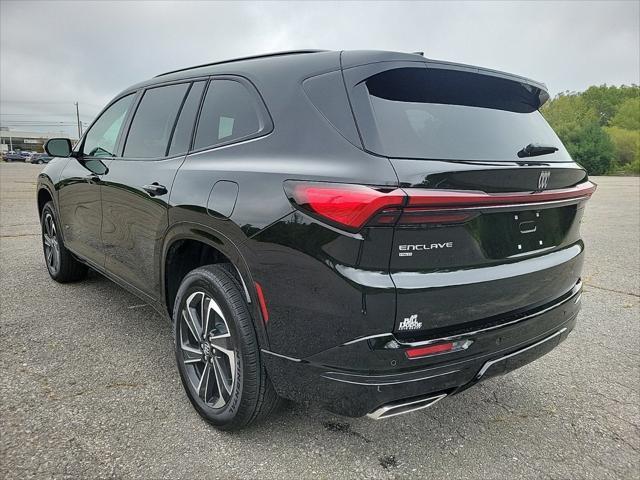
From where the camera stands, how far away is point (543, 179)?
6.83ft

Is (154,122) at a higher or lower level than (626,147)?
higher

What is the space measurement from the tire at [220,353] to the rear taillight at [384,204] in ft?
2.10

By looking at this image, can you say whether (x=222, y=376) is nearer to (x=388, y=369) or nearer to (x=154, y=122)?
(x=388, y=369)

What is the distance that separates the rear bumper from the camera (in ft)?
5.85

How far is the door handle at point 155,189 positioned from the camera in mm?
2707

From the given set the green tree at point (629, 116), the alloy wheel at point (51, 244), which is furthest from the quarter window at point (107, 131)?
the green tree at point (629, 116)

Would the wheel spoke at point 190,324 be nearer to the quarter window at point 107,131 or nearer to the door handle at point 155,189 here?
the door handle at point 155,189

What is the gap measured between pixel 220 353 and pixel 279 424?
493mm

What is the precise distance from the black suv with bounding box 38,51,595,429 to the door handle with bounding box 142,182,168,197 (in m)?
0.01

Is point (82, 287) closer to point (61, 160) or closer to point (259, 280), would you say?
point (61, 160)

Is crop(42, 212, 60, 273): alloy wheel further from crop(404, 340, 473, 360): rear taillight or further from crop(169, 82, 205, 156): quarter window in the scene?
crop(404, 340, 473, 360): rear taillight

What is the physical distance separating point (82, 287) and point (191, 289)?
2680 millimetres

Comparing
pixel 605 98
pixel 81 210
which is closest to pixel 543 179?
pixel 81 210

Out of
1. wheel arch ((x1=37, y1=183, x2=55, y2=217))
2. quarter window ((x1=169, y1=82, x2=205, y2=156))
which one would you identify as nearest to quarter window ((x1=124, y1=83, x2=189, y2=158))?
quarter window ((x1=169, y1=82, x2=205, y2=156))
